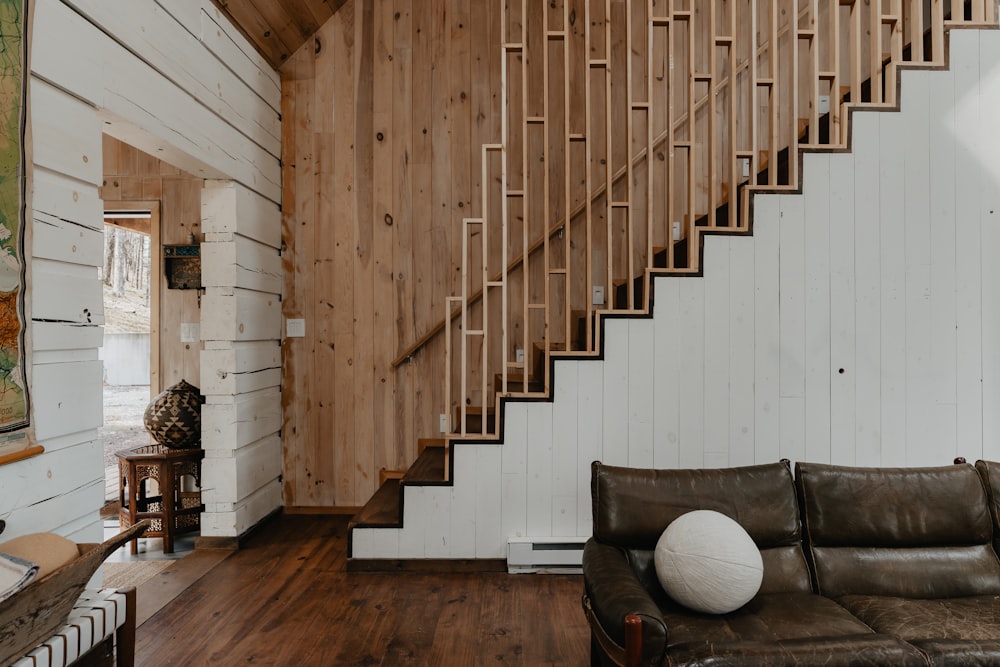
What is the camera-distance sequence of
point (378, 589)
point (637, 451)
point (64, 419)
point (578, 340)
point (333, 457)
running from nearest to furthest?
1. point (64, 419)
2. point (378, 589)
3. point (637, 451)
4. point (578, 340)
5. point (333, 457)

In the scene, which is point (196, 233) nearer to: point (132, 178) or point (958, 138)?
point (132, 178)

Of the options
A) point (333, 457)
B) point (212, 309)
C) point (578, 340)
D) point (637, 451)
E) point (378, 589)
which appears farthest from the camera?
point (333, 457)

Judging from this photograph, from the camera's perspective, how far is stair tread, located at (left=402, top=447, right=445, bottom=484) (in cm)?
311

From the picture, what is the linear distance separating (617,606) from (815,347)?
2142mm

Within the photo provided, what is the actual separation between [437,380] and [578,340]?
1.02 meters

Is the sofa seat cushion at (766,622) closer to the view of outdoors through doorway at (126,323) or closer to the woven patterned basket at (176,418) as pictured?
A: the woven patterned basket at (176,418)

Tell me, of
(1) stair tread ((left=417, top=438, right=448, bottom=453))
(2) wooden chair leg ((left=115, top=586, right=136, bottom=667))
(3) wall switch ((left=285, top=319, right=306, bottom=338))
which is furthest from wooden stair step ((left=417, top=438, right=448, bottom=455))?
(2) wooden chair leg ((left=115, top=586, right=136, bottom=667))

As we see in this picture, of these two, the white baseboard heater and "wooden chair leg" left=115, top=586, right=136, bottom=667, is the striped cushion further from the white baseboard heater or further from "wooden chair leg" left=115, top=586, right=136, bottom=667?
the white baseboard heater

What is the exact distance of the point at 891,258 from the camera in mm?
3113

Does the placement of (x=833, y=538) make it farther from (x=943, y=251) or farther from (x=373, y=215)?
(x=373, y=215)

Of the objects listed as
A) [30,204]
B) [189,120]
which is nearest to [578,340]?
[189,120]

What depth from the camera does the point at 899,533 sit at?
6.68ft

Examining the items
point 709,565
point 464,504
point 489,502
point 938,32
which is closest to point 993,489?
point 709,565

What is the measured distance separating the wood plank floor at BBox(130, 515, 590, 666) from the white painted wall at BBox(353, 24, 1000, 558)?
32 cm
